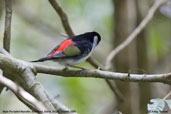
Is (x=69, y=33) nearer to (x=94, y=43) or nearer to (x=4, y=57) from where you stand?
(x=94, y=43)

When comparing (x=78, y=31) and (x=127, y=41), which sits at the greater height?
(x=127, y=41)

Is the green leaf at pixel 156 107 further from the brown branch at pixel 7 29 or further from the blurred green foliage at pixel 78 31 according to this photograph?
the blurred green foliage at pixel 78 31

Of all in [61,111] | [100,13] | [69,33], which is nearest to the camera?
[61,111]

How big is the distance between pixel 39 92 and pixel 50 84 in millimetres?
3274

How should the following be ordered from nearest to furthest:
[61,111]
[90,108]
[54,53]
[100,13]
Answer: [61,111]
[54,53]
[90,108]
[100,13]

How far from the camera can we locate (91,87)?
18.5 ft

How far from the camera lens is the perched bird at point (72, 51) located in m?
2.90

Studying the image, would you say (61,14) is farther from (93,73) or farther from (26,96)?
(26,96)

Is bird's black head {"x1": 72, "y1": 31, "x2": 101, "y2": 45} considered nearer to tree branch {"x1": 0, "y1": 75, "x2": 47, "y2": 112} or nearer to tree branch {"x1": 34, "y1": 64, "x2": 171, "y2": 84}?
tree branch {"x1": 34, "y1": 64, "x2": 171, "y2": 84}

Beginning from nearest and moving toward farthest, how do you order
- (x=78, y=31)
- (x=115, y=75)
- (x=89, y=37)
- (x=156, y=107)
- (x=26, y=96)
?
(x=26, y=96) → (x=156, y=107) → (x=115, y=75) → (x=89, y=37) → (x=78, y=31)

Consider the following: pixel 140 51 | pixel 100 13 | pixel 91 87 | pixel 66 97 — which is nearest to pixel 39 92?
pixel 140 51

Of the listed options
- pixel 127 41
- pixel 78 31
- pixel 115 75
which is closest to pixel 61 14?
pixel 115 75

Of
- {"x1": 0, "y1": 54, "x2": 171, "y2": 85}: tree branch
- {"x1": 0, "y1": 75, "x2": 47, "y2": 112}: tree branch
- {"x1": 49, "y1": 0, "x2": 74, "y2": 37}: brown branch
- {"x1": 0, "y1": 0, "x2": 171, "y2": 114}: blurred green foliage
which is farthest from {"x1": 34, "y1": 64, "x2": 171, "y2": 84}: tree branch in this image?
{"x1": 0, "y1": 0, "x2": 171, "y2": 114}: blurred green foliage

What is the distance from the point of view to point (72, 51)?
9.90ft
